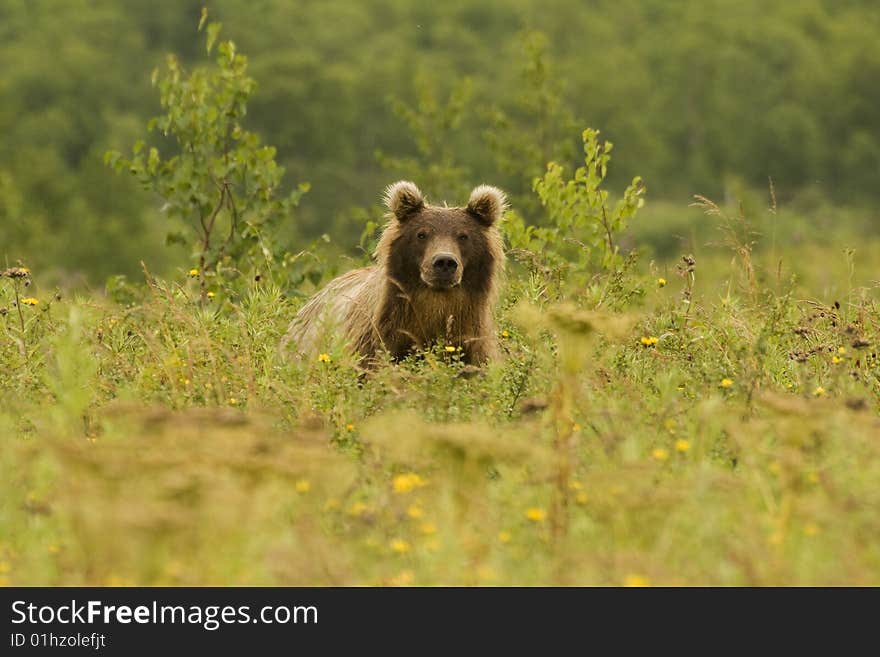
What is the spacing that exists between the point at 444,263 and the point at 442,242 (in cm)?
27

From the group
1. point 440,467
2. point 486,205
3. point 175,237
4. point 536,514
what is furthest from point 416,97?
point 536,514

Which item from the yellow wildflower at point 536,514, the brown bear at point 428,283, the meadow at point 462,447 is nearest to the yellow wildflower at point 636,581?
the meadow at point 462,447

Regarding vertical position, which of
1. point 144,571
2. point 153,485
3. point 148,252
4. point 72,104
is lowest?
point 144,571

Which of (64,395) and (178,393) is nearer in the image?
(64,395)

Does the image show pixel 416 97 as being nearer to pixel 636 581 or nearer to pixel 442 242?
pixel 442 242

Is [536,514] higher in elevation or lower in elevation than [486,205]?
lower

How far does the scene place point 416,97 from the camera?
164ft

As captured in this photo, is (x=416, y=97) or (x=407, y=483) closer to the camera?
(x=407, y=483)

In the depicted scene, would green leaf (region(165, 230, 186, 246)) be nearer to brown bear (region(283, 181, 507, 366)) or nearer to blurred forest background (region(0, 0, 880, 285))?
brown bear (region(283, 181, 507, 366))

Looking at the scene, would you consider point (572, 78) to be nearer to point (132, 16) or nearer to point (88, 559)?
point (132, 16)

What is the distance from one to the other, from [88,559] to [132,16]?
273 feet

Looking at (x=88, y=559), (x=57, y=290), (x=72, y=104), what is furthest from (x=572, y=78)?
(x=88, y=559)

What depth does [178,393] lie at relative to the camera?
717cm

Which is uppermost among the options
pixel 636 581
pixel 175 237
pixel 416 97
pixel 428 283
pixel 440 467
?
pixel 416 97
